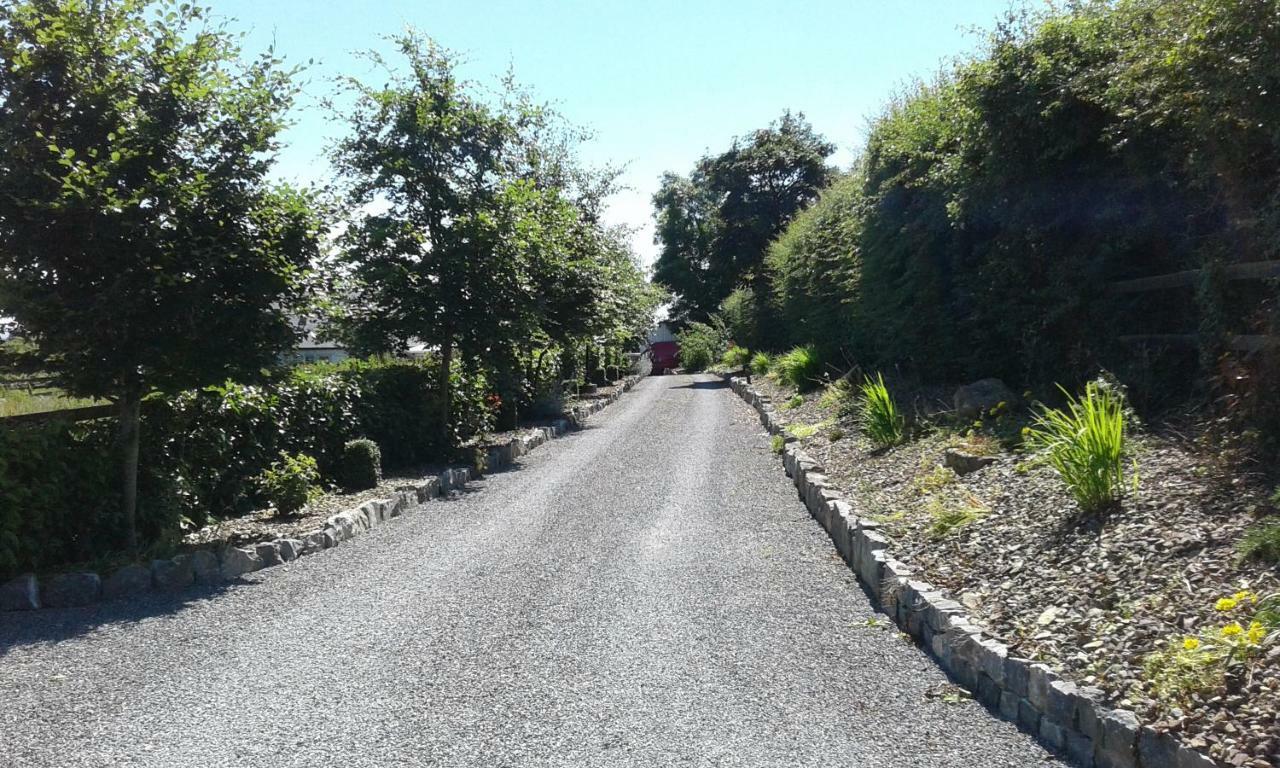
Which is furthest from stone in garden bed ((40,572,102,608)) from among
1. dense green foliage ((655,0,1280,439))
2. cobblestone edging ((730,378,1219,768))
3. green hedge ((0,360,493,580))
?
dense green foliage ((655,0,1280,439))

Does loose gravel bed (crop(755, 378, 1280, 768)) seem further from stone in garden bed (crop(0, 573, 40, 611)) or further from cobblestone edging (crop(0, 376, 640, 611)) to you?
stone in garden bed (crop(0, 573, 40, 611))

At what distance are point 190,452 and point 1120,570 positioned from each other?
26.0ft

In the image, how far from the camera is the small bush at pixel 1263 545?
4816mm

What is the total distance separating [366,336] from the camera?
47.2ft

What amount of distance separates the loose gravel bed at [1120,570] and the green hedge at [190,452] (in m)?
6.09

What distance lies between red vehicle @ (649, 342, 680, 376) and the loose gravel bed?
4720cm

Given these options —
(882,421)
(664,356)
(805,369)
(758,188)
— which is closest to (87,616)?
(882,421)

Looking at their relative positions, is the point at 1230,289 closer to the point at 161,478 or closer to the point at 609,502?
the point at 609,502

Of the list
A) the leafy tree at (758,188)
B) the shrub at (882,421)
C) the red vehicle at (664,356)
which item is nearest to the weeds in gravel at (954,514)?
the shrub at (882,421)

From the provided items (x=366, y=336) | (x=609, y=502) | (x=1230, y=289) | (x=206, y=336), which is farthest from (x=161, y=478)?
(x=1230, y=289)

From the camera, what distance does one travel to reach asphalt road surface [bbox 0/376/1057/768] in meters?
4.59

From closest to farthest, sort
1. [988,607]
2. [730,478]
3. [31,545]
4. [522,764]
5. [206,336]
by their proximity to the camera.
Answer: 1. [522,764]
2. [988,607]
3. [31,545]
4. [206,336]
5. [730,478]

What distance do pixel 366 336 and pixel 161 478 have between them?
18.8 ft

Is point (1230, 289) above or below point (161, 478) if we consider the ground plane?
above
